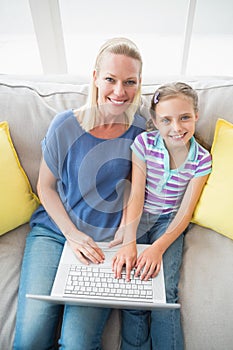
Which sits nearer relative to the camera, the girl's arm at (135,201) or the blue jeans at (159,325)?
the blue jeans at (159,325)

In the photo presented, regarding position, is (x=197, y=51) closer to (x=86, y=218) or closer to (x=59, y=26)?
(x=59, y=26)

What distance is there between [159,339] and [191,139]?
0.63 meters

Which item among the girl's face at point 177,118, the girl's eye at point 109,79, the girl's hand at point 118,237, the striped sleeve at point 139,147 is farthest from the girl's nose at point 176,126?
the girl's hand at point 118,237

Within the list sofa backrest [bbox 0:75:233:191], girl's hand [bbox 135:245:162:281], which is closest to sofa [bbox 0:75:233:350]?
sofa backrest [bbox 0:75:233:191]

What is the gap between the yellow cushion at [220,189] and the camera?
1015 millimetres

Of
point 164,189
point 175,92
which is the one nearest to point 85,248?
point 164,189

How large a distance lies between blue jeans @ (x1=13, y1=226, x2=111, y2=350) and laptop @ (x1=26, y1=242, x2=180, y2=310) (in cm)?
5

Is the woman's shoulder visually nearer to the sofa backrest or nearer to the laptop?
the sofa backrest

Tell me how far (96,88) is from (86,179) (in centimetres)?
30

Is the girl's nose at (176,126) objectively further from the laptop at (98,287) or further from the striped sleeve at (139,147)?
the laptop at (98,287)

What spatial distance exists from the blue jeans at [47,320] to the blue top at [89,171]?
18cm

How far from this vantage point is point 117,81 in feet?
3.10

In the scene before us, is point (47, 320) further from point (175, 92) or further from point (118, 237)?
point (175, 92)

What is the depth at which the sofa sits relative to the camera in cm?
90
